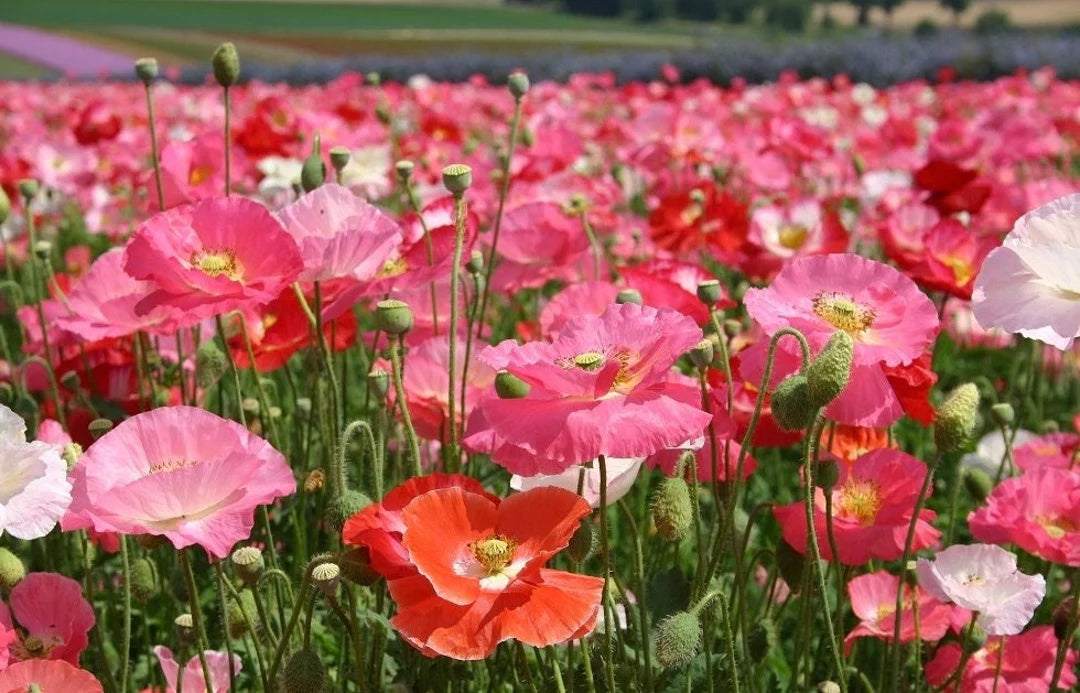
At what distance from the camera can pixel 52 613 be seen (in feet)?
4.60

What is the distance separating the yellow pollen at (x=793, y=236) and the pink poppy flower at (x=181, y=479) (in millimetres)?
1723

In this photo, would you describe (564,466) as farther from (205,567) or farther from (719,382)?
(205,567)

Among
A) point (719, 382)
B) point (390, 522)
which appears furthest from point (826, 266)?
point (390, 522)

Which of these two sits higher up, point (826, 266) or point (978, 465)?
point (826, 266)

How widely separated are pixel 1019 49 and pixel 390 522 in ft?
46.8

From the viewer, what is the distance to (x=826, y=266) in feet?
4.68

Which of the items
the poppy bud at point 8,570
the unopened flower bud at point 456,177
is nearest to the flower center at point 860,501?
the unopened flower bud at point 456,177

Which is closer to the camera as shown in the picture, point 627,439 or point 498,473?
point 627,439

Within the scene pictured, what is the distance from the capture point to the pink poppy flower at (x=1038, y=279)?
1196 mm

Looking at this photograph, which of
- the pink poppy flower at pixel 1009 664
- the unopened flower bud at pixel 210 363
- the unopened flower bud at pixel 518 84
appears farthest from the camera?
the unopened flower bud at pixel 518 84

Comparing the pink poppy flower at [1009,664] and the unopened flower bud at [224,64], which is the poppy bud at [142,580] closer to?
the unopened flower bud at [224,64]

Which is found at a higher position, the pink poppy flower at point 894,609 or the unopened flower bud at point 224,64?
the unopened flower bud at point 224,64

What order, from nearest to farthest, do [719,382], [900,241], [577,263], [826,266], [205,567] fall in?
[826,266]
[719,382]
[205,567]
[900,241]
[577,263]

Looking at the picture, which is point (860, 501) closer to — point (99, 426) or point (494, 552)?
point (494, 552)
